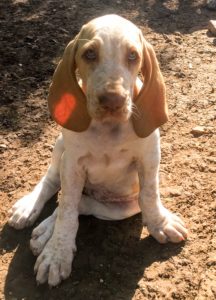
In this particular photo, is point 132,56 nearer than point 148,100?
Yes

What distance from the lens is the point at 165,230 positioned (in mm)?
3953

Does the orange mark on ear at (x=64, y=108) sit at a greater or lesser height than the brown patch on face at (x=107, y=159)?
greater

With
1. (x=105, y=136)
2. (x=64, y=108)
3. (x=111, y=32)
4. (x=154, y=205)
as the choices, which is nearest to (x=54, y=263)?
(x=154, y=205)

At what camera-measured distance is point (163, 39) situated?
6.66 meters

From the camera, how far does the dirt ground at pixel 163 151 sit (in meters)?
3.76

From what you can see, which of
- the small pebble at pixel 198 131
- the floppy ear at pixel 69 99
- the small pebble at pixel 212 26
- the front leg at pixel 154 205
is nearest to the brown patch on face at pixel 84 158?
the floppy ear at pixel 69 99

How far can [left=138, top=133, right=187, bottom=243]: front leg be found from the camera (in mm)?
3699

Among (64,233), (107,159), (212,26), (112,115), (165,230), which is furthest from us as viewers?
(212,26)

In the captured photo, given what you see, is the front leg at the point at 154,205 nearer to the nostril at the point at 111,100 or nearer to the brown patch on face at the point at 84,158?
the brown patch on face at the point at 84,158

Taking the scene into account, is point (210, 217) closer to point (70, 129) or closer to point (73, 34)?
point (70, 129)

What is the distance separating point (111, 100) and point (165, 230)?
1.25m

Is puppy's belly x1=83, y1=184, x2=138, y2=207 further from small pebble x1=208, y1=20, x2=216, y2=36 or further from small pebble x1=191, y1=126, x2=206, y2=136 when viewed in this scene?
small pebble x1=208, y1=20, x2=216, y2=36

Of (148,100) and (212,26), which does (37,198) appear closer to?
(148,100)

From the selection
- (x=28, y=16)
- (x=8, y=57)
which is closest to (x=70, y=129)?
(x=8, y=57)
